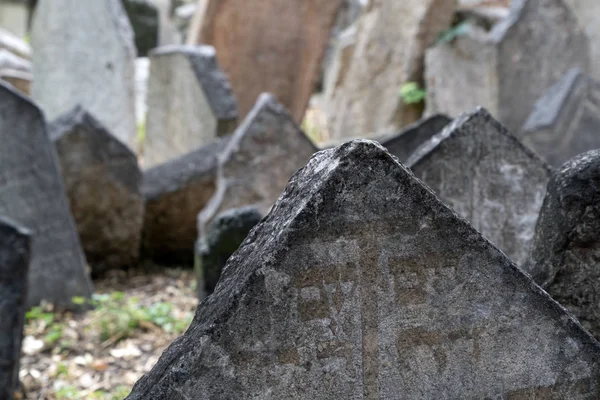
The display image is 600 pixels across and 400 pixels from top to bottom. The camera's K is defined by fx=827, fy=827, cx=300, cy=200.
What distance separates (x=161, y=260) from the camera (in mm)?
5398

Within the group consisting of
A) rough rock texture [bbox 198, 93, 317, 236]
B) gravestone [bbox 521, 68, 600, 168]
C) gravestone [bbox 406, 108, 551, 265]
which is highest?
gravestone [bbox 406, 108, 551, 265]

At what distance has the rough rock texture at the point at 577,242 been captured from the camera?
157 centimetres

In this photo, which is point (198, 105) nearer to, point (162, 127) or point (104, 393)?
point (162, 127)

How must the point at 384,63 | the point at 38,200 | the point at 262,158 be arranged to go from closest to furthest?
the point at 38,200 < the point at 262,158 < the point at 384,63

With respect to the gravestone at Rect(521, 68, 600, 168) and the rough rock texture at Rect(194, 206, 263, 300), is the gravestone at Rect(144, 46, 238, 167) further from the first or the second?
the rough rock texture at Rect(194, 206, 263, 300)

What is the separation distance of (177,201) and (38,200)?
1.13 metres

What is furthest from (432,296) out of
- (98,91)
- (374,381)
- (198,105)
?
(98,91)

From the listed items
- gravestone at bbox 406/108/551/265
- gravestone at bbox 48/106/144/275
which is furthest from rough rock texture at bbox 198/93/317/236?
gravestone at bbox 406/108/551/265

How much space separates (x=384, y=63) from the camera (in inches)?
302

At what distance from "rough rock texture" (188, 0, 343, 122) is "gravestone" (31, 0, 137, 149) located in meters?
1.31

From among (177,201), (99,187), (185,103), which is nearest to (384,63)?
(185,103)

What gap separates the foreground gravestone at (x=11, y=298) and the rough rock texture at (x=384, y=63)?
15.3 ft

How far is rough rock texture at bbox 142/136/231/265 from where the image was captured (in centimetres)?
511

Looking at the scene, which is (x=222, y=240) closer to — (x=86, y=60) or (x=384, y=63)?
(x=86, y=60)
